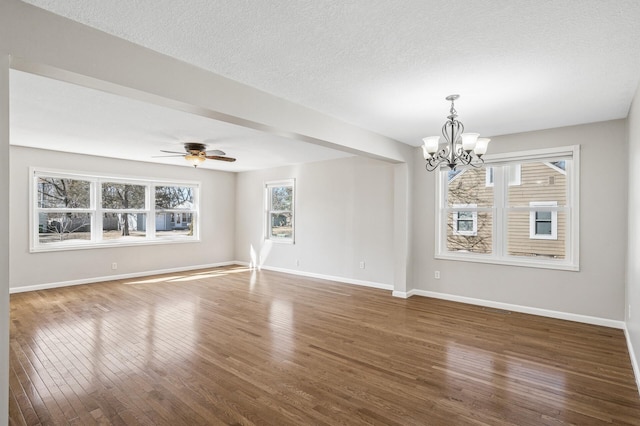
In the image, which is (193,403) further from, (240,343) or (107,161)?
(107,161)

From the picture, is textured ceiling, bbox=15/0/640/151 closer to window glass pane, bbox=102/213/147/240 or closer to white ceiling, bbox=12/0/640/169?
white ceiling, bbox=12/0/640/169

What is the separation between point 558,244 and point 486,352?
7.08 ft

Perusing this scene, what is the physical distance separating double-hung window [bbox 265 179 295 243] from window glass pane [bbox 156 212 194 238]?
1861 millimetres

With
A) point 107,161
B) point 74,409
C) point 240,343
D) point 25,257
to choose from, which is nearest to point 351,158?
point 240,343

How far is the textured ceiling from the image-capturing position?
1.90 meters

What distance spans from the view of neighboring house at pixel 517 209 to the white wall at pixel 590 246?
0.28 m

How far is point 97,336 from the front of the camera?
12.1 feet

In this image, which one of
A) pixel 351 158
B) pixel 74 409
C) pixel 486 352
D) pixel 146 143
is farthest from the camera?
pixel 351 158

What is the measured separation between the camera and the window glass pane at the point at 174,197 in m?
7.57

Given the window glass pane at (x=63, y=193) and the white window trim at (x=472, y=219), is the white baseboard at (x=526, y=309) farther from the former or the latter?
the window glass pane at (x=63, y=193)

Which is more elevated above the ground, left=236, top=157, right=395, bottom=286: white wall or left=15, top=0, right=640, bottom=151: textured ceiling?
left=15, top=0, right=640, bottom=151: textured ceiling

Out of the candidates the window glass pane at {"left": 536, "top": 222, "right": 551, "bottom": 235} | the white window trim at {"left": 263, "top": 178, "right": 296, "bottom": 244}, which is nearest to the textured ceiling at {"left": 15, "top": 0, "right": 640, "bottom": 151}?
the window glass pane at {"left": 536, "top": 222, "right": 551, "bottom": 235}

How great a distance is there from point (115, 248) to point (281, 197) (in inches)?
141

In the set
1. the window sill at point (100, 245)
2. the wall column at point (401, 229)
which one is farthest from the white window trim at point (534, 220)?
the window sill at point (100, 245)
